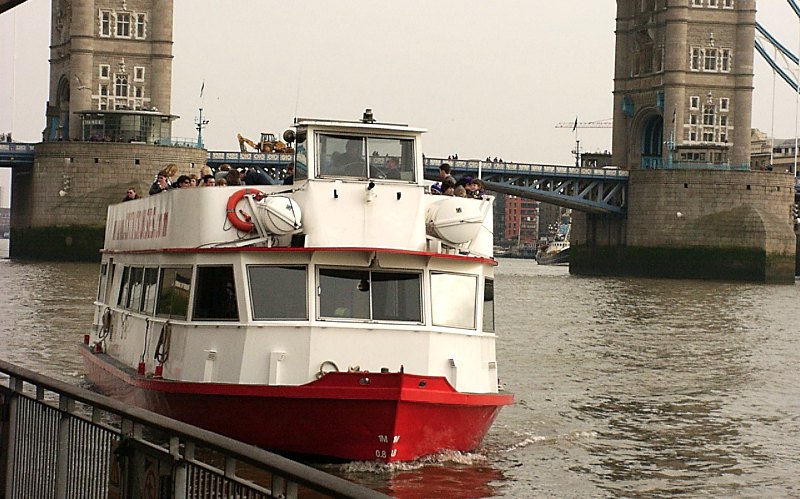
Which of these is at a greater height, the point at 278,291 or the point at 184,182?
the point at 184,182

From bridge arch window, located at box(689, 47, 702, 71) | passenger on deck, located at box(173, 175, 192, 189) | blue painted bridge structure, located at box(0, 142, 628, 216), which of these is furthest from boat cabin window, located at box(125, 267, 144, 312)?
bridge arch window, located at box(689, 47, 702, 71)

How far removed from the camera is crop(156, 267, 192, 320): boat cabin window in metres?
14.0

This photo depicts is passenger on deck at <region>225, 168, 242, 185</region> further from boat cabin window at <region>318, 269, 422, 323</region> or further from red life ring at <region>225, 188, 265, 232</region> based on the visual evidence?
boat cabin window at <region>318, 269, 422, 323</region>

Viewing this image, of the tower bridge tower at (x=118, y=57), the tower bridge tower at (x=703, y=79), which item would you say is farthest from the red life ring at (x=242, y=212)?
the tower bridge tower at (x=703, y=79)

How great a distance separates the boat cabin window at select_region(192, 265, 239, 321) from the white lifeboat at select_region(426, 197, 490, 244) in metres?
1.89

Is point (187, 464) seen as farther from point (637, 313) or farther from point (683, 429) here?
point (637, 313)

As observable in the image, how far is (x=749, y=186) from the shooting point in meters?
82.2

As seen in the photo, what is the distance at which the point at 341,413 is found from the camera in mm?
12703

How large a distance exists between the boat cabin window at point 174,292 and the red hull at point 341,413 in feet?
2.56

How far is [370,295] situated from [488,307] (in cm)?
156

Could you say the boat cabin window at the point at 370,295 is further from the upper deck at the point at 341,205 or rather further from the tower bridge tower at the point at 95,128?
the tower bridge tower at the point at 95,128

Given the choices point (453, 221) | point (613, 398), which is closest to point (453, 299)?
point (453, 221)

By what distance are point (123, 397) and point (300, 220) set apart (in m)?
3.41

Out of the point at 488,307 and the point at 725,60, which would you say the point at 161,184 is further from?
the point at 725,60
